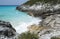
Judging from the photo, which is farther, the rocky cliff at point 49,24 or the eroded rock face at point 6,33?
the rocky cliff at point 49,24

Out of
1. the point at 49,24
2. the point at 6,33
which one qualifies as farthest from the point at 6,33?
the point at 49,24

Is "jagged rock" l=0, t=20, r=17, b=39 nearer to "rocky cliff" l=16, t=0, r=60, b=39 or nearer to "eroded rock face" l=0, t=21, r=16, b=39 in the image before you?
"eroded rock face" l=0, t=21, r=16, b=39

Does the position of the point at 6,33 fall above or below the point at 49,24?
below

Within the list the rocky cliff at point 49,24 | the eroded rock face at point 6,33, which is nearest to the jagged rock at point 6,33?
the eroded rock face at point 6,33

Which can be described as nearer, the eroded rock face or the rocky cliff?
the eroded rock face

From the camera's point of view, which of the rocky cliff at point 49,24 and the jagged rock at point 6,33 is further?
the rocky cliff at point 49,24

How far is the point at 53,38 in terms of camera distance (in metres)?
13.6

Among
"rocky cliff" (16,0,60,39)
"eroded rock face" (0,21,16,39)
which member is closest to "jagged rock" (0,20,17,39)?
"eroded rock face" (0,21,16,39)

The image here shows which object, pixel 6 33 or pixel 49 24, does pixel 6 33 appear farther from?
pixel 49 24

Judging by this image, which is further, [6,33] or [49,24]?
[49,24]

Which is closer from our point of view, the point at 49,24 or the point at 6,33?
the point at 6,33

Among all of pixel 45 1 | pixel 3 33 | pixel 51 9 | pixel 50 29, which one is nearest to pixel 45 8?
pixel 51 9

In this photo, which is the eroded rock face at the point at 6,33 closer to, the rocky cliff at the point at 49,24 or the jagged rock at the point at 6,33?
the jagged rock at the point at 6,33

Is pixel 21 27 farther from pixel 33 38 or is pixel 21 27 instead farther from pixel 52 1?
pixel 52 1
